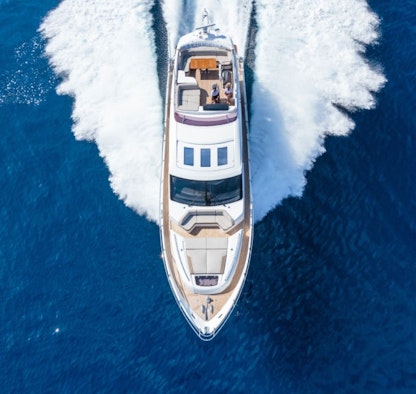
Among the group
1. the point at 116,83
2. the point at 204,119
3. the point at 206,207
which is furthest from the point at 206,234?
the point at 116,83

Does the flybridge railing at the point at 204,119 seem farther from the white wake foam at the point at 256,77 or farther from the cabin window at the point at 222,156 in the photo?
the white wake foam at the point at 256,77

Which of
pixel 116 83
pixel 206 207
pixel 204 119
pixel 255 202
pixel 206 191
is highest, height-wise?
pixel 204 119

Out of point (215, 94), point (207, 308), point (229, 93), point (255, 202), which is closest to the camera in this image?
point (207, 308)

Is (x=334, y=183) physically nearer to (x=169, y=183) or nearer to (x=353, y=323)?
(x=353, y=323)

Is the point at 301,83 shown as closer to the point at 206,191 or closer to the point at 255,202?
the point at 255,202

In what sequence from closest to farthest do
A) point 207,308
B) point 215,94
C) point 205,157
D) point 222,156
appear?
1. point 207,308
2. point 205,157
3. point 222,156
4. point 215,94

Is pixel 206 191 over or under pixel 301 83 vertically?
under

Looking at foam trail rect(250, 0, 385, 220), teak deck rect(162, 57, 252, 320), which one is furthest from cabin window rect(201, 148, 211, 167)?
foam trail rect(250, 0, 385, 220)

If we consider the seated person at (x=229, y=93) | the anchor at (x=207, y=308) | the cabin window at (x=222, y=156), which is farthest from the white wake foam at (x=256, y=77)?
the anchor at (x=207, y=308)
